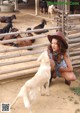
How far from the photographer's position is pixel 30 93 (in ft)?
16.2

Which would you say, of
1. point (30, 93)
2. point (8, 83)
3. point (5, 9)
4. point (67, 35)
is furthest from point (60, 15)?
point (5, 9)

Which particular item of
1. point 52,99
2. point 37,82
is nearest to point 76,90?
point 52,99

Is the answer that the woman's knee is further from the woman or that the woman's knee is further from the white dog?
the white dog

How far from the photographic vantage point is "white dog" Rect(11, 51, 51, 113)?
482 centimetres

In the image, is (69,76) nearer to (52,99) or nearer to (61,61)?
(61,61)

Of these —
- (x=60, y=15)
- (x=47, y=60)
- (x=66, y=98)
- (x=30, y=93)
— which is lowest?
(x=66, y=98)

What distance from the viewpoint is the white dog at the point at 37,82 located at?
15.8 ft

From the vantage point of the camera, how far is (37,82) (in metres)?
5.16

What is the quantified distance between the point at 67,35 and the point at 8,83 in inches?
66.3

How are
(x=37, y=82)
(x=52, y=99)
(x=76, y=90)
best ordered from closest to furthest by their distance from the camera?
(x=37, y=82), (x=52, y=99), (x=76, y=90)

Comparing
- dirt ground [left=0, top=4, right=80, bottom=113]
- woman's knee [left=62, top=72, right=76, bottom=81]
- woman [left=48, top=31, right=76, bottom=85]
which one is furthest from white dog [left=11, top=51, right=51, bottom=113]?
woman's knee [left=62, top=72, right=76, bottom=81]

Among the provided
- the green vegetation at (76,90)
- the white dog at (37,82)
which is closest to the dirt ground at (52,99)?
the green vegetation at (76,90)

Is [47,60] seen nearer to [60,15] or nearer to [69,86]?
[69,86]

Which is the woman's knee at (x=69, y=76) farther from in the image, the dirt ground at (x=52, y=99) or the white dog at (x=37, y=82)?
the white dog at (x=37, y=82)
